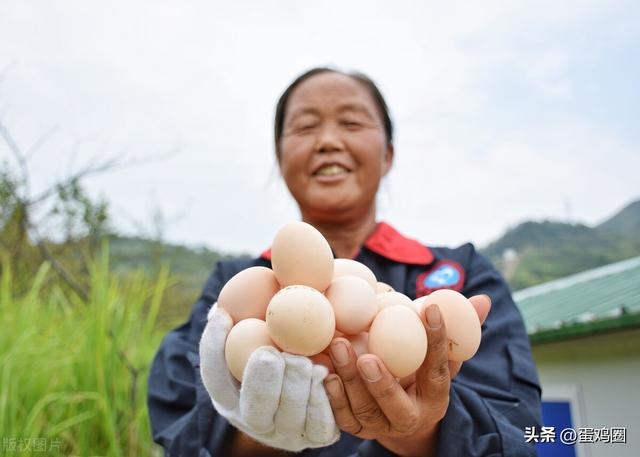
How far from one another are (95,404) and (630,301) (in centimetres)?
150

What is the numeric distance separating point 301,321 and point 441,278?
2.17ft

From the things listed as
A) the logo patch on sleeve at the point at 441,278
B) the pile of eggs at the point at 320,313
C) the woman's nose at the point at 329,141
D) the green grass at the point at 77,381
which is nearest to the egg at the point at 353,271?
the pile of eggs at the point at 320,313

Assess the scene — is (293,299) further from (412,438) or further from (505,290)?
(505,290)

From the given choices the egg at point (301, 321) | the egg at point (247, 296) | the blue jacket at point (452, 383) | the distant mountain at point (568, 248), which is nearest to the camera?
the egg at point (301, 321)

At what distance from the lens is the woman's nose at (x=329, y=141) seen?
48.9 inches

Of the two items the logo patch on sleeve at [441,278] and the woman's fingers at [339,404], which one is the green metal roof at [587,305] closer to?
the logo patch on sleeve at [441,278]

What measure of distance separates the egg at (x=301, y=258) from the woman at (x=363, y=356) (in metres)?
0.09

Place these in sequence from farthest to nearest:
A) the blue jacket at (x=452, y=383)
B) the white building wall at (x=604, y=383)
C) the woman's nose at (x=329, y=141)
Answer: the woman's nose at (x=329, y=141), the white building wall at (x=604, y=383), the blue jacket at (x=452, y=383)

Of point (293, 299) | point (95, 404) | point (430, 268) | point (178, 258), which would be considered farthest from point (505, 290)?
point (178, 258)

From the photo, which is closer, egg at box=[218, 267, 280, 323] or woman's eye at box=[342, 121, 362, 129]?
egg at box=[218, 267, 280, 323]

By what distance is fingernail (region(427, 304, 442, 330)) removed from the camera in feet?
2.06

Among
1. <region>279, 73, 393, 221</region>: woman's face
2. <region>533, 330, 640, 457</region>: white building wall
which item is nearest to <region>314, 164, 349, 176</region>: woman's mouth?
<region>279, 73, 393, 221</region>: woman's face

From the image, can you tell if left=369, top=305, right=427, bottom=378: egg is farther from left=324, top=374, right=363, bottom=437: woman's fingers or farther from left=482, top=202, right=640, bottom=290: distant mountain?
left=482, top=202, right=640, bottom=290: distant mountain

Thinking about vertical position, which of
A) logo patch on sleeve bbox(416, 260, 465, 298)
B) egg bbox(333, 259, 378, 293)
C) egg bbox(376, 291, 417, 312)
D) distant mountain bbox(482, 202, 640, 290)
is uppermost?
distant mountain bbox(482, 202, 640, 290)
